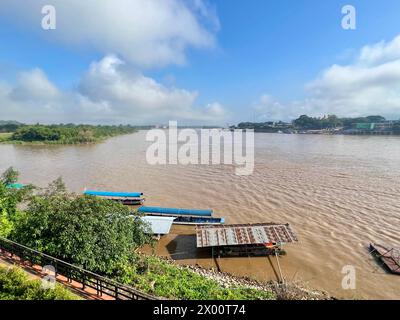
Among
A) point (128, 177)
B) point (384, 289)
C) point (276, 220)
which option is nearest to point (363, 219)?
point (276, 220)

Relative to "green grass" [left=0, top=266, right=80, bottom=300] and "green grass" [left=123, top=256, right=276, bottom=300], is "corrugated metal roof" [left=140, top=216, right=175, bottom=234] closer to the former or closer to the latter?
"green grass" [left=123, top=256, right=276, bottom=300]

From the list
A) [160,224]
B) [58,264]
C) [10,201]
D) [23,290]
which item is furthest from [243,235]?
[10,201]

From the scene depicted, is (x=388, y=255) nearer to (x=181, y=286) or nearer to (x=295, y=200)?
(x=295, y=200)

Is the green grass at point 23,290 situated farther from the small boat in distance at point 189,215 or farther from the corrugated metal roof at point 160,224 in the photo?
the small boat in distance at point 189,215

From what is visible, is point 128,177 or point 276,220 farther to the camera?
point 128,177
